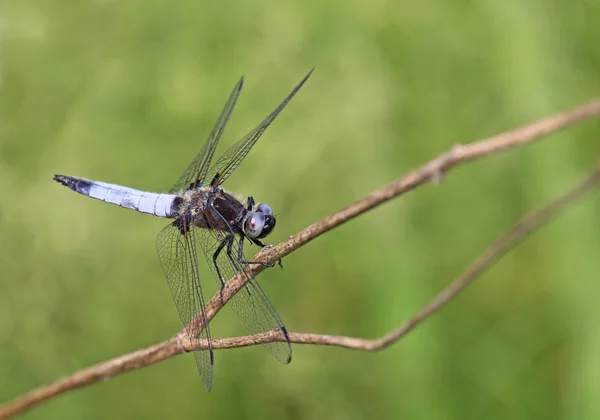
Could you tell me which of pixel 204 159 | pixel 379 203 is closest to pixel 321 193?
pixel 204 159

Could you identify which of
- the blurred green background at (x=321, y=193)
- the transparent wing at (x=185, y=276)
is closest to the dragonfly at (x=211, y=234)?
the transparent wing at (x=185, y=276)

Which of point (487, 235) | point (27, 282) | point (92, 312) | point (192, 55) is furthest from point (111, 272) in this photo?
point (487, 235)

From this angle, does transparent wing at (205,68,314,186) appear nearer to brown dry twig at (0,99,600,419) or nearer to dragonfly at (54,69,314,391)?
dragonfly at (54,69,314,391)

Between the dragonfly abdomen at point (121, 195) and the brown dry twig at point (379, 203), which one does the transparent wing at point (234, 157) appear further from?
the brown dry twig at point (379, 203)

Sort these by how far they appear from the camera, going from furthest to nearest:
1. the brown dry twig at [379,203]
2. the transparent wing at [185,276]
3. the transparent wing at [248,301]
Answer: the transparent wing at [185,276] < the transparent wing at [248,301] < the brown dry twig at [379,203]

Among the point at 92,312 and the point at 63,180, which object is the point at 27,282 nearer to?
the point at 92,312
